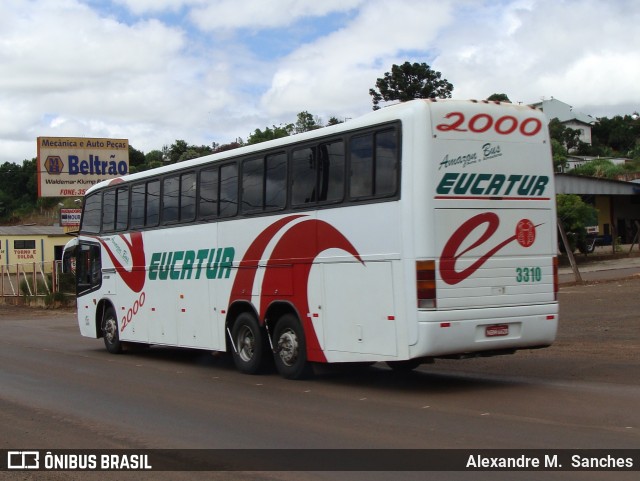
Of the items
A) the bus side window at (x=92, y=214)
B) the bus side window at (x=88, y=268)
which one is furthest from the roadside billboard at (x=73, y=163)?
the bus side window at (x=92, y=214)

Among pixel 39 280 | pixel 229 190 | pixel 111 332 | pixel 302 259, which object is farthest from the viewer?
pixel 39 280

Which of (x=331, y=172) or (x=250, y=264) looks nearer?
(x=331, y=172)

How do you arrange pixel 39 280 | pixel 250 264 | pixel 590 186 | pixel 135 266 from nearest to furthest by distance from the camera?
pixel 250 264 → pixel 135 266 → pixel 39 280 → pixel 590 186

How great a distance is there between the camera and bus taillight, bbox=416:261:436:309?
10.4 meters

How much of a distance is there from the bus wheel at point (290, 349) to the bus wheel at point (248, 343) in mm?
455

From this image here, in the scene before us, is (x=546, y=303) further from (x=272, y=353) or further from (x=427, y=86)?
(x=427, y=86)

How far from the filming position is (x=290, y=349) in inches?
507

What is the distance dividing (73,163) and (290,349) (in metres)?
35.3

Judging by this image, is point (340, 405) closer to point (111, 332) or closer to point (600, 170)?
point (111, 332)

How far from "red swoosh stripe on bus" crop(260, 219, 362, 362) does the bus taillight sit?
Result: 1385mm

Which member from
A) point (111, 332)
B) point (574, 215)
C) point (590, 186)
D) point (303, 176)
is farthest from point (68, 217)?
point (303, 176)

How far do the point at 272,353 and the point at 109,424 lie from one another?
435 centimetres

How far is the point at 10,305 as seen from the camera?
40.2m

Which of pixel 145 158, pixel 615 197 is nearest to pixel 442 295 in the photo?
pixel 615 197
